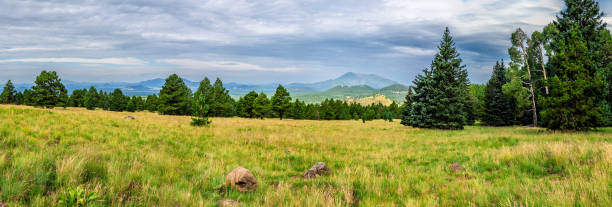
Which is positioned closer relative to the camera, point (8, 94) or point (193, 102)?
point (193, 102)

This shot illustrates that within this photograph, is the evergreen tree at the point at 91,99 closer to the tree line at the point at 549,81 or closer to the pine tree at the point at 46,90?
the pine tree at the point at 46,90

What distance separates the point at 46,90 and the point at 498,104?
268 feet

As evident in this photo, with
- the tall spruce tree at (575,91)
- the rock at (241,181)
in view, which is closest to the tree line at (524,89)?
the tall spruce tree at (575,91)

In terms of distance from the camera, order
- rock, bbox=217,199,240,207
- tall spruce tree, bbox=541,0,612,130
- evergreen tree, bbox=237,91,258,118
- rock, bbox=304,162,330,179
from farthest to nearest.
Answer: evergreen tree, bbox=237,91,258,118, tall spruce tree, bbox=541,0,612,130, rock, bbox=304,162,330,179, rock, bbox=217,199,240,207

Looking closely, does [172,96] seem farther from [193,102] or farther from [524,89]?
[524,89]

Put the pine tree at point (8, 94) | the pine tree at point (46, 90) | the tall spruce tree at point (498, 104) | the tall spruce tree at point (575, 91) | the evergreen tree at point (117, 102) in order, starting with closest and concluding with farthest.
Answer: the tall spruce tree at point (575, 91) < the tall spruce tree at point (498, 104) < the pine tree at point (46, 90) < the pine tree at point (8, 94) < the evergreen tree at point (117, 102)

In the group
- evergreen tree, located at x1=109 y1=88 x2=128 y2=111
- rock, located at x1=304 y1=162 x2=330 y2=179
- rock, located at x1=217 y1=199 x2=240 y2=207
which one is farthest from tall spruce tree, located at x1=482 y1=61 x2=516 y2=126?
evergreen tree, located at x1=109 y1=88 x2=128 y2=111

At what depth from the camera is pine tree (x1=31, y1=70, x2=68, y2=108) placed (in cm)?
4691

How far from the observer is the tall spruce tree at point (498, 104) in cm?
4294

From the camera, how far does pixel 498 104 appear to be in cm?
4325

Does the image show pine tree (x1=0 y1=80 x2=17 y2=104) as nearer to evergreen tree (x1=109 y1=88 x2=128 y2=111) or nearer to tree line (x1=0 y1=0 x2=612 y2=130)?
evergreen tree (x1=109 y1=88 x2=128 y2=111)

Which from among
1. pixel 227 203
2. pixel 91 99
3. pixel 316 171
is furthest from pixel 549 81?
pixel 91 99

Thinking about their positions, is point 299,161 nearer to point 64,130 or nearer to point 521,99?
point 64,130

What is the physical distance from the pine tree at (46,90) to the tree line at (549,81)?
6413 centimetres
